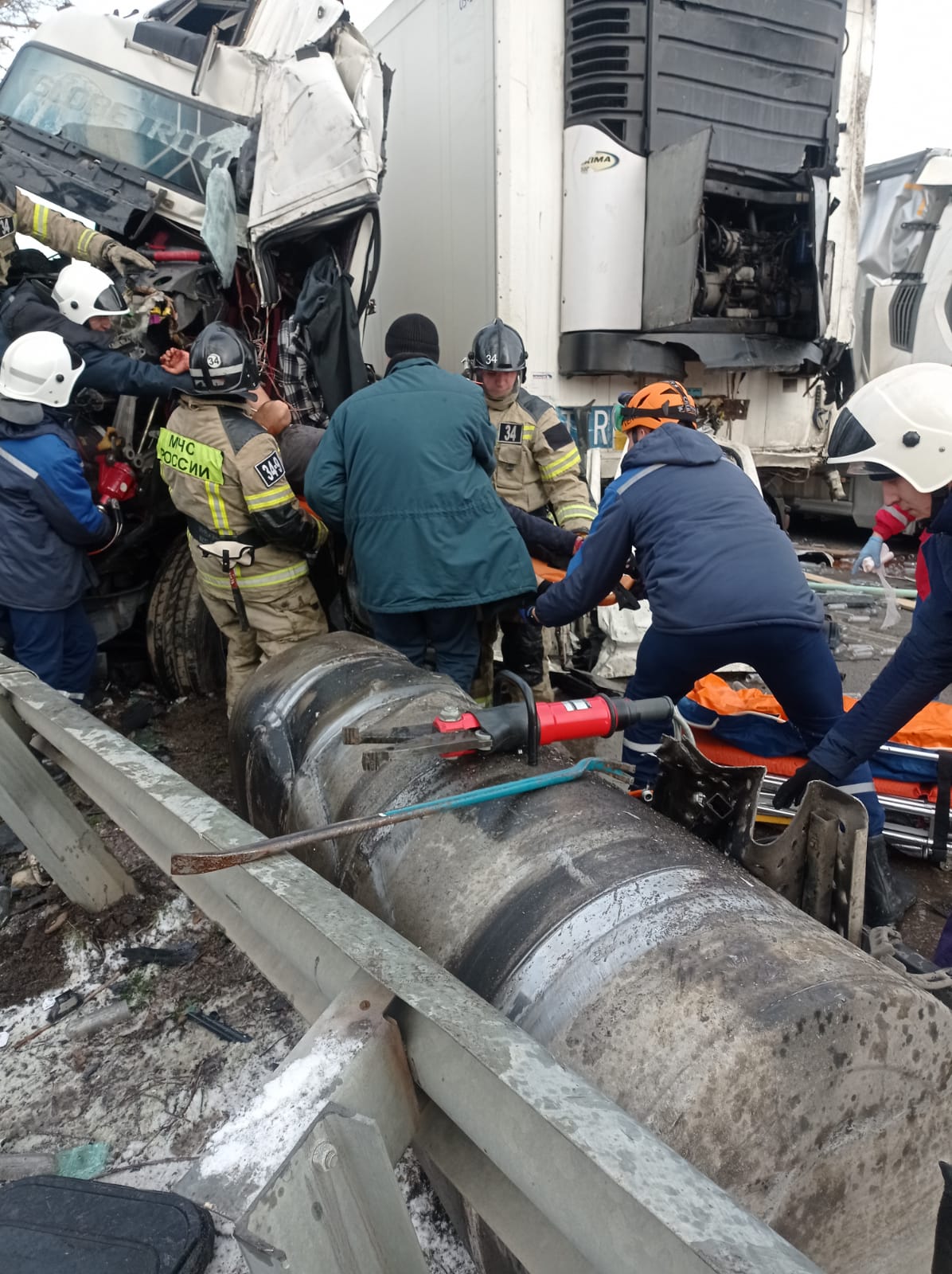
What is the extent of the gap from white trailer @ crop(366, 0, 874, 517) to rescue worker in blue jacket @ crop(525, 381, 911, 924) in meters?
2.09

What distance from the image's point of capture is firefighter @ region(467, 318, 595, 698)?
3.84 m

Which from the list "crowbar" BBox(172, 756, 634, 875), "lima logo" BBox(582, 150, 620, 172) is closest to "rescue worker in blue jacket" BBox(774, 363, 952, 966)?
"crowbar" BBox(172, 756, 634, 875)

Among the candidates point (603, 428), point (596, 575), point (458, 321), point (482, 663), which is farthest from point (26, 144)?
point (596, 575)

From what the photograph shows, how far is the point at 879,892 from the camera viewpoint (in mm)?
2598

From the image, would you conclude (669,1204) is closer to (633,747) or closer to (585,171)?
(633,747)

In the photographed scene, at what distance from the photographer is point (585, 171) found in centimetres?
441

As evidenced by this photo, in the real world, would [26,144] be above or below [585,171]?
above

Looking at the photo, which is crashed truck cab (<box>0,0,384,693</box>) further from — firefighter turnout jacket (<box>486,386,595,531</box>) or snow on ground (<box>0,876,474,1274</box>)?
snow on ground (<box>0,876,474,1274</box>)

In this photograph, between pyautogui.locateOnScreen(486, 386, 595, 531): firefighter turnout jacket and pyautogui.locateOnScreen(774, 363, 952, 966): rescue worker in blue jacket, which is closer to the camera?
pyautogui.locateOnScreen(774, 363, 952, 966): rescue worker in blue jacket

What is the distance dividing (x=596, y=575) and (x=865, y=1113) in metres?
1.78

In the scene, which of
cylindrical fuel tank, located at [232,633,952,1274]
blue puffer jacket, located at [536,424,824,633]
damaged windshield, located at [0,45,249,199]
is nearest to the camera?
cylindrical fuel tank, located at [232,633,952,1274]

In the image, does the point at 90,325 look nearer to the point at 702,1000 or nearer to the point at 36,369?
the point at 36,369

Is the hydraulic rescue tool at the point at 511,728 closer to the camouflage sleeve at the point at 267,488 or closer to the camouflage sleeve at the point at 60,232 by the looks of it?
the camouflage sleeve at the point at 267,488

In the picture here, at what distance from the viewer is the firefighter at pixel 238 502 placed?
10.3 feet
